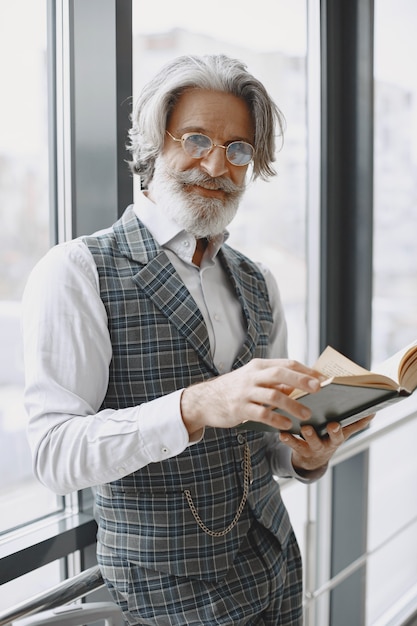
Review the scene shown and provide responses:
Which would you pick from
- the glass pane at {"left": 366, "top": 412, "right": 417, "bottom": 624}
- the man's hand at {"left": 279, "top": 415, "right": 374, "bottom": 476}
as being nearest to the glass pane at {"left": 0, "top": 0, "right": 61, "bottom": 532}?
the man's hand at {"left": 279, "top": 415, "right": 374, "bottom": 476}

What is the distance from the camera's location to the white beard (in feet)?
4.68

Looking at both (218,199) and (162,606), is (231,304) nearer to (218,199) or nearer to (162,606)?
(218,199)

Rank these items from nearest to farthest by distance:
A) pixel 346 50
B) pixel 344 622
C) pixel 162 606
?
1. pixel 162 606
2. pixel 346 50
3. pixel 344 622

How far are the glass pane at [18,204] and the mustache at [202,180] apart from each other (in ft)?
1.39

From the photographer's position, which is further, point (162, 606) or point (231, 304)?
point (231, 304)

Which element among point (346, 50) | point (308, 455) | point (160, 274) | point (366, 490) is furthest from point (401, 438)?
point (160, 274)

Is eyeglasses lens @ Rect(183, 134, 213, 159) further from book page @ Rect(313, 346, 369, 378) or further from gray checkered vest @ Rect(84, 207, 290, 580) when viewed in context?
book page @ Rect(313, 346, 369, 378)

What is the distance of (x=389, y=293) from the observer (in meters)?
2.95

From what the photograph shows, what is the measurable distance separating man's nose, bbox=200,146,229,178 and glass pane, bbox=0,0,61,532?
18.7 inches

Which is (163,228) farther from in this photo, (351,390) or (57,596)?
(57,596)

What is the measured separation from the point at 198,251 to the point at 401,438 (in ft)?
6.44

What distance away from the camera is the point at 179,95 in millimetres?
1429

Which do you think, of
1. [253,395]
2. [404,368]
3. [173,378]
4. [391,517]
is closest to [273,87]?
[173,378]

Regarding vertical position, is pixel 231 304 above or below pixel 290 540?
above
